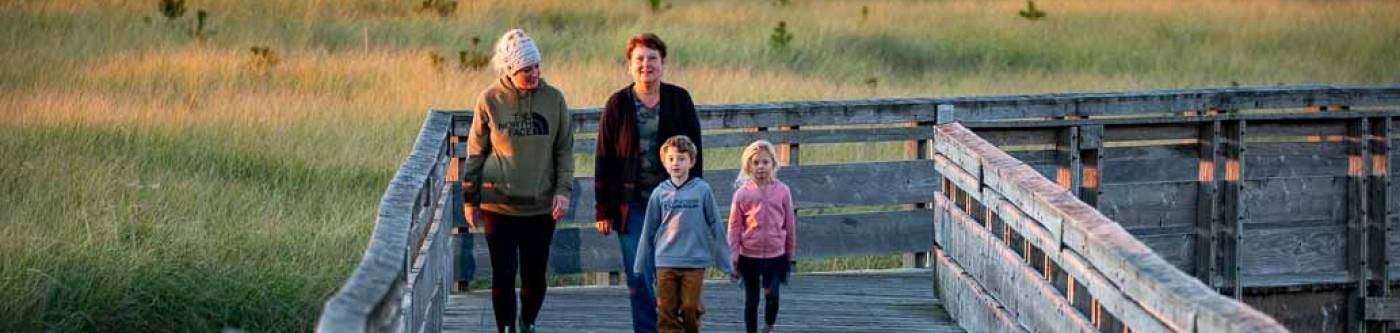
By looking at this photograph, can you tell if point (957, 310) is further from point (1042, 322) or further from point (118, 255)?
point (118, 255)

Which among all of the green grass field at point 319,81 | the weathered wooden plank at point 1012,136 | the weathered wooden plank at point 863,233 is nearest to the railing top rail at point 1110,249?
the weathered wooden plank at point 1012,136

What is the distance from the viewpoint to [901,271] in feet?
45.3

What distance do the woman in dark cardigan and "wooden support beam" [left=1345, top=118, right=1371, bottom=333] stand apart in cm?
610

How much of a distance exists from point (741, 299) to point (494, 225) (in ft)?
8.59

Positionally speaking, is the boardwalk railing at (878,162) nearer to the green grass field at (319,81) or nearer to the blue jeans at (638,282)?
the green grass field at (319,81)

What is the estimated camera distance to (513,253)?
10.3 metres

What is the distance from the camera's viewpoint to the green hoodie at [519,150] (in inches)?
396

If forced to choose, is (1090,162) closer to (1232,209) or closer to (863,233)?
(863,233)

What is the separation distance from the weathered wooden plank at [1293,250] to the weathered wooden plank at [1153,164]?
52cm

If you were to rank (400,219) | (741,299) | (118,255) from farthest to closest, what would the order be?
(118,255), (741,299), (400,219)

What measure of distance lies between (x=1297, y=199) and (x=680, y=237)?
247 inches

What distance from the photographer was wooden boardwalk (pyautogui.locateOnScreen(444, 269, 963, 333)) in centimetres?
1165

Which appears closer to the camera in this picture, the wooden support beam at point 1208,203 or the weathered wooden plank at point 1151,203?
the weathered wooden plank at point 1151,203

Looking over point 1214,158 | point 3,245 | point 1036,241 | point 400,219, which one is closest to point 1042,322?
point 1036,241
